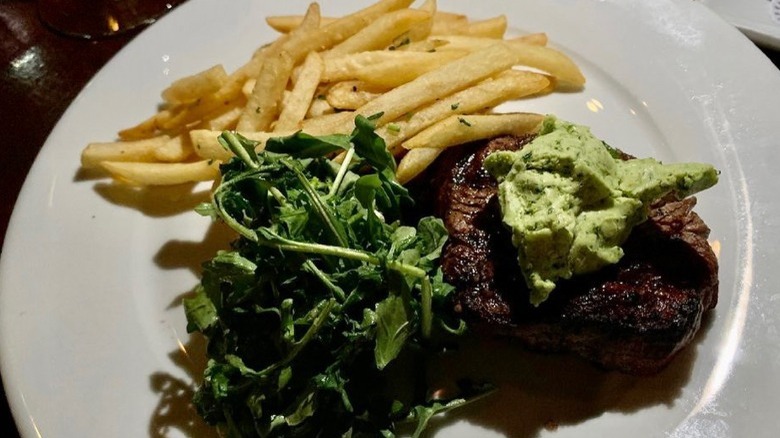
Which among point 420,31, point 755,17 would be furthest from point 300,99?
point 755,17

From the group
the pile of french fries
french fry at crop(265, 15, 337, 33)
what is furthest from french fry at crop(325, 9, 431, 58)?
french fry at crop(265, 15, 337, 33)

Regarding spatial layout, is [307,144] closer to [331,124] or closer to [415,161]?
[331,124]

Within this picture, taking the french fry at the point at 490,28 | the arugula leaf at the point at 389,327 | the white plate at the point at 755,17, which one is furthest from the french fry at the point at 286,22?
the white plate at the point at 755,17

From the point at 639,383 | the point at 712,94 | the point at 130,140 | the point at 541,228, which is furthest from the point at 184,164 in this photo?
the point at 712,94

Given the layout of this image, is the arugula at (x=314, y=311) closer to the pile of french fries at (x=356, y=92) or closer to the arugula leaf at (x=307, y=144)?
the arugula leaf at (x=307, y=144)

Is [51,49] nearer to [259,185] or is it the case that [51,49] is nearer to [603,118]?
[259,185]

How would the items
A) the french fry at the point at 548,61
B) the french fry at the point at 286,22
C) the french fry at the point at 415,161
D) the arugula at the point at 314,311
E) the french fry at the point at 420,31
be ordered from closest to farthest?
the arugula at the point at 314,311
the french fry at the point at 415,161
the french fry at the point at 548,61
the french fry at the point at 420,31
the french fry at the point at 286,22
